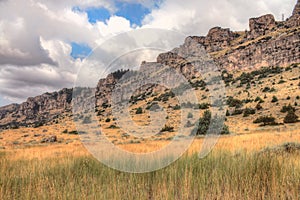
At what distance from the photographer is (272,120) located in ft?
69.8

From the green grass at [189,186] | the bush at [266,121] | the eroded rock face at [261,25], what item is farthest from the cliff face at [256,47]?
the green grass at [189,186]

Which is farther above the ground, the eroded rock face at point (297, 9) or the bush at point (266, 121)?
the eroded rock face at point (297, 9)

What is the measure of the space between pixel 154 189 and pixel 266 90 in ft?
131

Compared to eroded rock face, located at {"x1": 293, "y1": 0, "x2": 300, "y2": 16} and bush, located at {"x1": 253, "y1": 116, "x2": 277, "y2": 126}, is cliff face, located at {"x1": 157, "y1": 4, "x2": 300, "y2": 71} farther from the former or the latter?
bush, located at {"x1": 253, "y1": 116, "x2": 277, "y2": 126}

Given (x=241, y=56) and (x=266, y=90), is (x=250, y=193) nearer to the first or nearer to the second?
(x=266, y=90)

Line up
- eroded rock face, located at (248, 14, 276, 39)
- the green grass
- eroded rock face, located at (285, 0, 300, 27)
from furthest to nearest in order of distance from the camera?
eroded rock face, located at (248, 14, 276, 39) → eroded rock face, located at (285, 0, 300, 27) → the green grass

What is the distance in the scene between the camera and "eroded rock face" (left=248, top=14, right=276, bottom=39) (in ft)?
347

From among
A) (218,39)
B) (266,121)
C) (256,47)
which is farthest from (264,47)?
(266,121)

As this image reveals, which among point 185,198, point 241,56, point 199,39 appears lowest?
point 185,198

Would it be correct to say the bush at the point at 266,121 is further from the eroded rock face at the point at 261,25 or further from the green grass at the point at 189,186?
the eroded rock face at the point at 261,25

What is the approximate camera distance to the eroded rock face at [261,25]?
106m

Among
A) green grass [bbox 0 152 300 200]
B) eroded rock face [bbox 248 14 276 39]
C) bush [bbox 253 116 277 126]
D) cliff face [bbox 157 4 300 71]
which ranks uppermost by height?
eroded rock face [bbox 248 14 276 39]

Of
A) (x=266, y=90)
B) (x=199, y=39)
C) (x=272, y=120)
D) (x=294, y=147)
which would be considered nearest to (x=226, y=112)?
(x=272, y=120)

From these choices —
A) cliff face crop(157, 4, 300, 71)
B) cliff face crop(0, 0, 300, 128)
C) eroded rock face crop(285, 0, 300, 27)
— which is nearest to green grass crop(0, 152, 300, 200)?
cliff face crop(0, 0, 300, 128)
